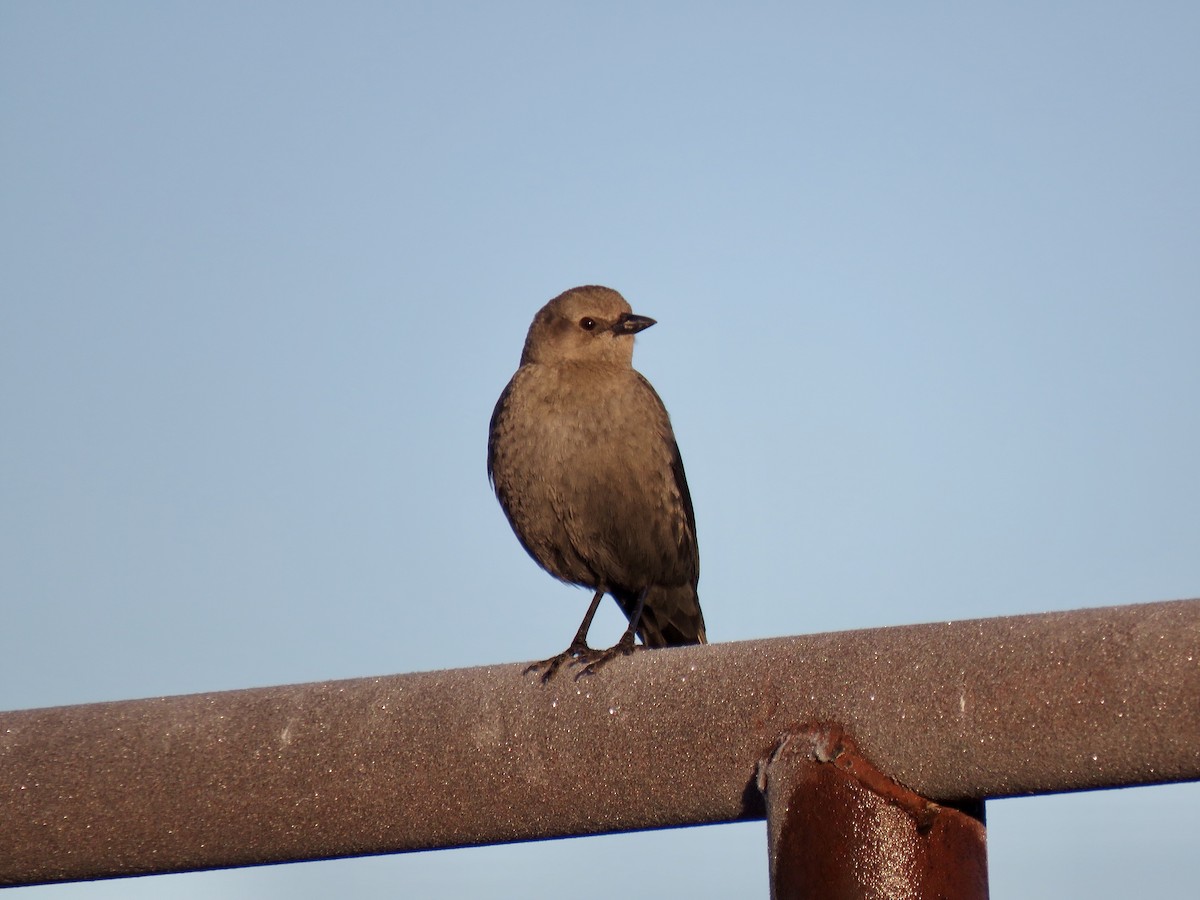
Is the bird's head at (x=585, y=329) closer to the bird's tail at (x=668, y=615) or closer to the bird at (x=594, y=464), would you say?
the bird at (x=594, y=464)

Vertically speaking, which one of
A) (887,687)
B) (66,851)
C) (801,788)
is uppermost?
(887,687)

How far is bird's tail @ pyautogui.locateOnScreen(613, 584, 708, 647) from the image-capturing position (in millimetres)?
6457

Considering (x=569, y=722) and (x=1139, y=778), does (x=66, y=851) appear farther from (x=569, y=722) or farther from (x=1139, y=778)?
(x=1139, y=778)

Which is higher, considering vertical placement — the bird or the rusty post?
the bird

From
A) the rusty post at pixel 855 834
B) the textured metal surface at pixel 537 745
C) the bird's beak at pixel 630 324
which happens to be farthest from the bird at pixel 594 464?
the rusty post at pixel 855 834

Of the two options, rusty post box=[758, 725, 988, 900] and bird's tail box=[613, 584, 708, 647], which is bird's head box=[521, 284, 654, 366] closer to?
bird's tail box=[613, 584, 708, 647]

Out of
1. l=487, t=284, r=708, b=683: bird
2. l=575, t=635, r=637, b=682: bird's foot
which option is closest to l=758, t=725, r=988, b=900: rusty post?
l=575, t=635, r=637, b=682: bird's foot

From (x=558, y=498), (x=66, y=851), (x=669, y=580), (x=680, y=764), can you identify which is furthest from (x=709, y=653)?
(x=669, y=580)

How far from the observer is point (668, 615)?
6539 millimetres

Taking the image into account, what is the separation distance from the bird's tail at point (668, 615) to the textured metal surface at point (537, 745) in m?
3.81

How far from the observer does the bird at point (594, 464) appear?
18.8 feet

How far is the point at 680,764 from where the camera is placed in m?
2.41

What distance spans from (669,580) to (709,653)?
385 centimetres

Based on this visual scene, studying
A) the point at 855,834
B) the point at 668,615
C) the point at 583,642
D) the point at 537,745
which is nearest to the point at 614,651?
the point at 583,642
